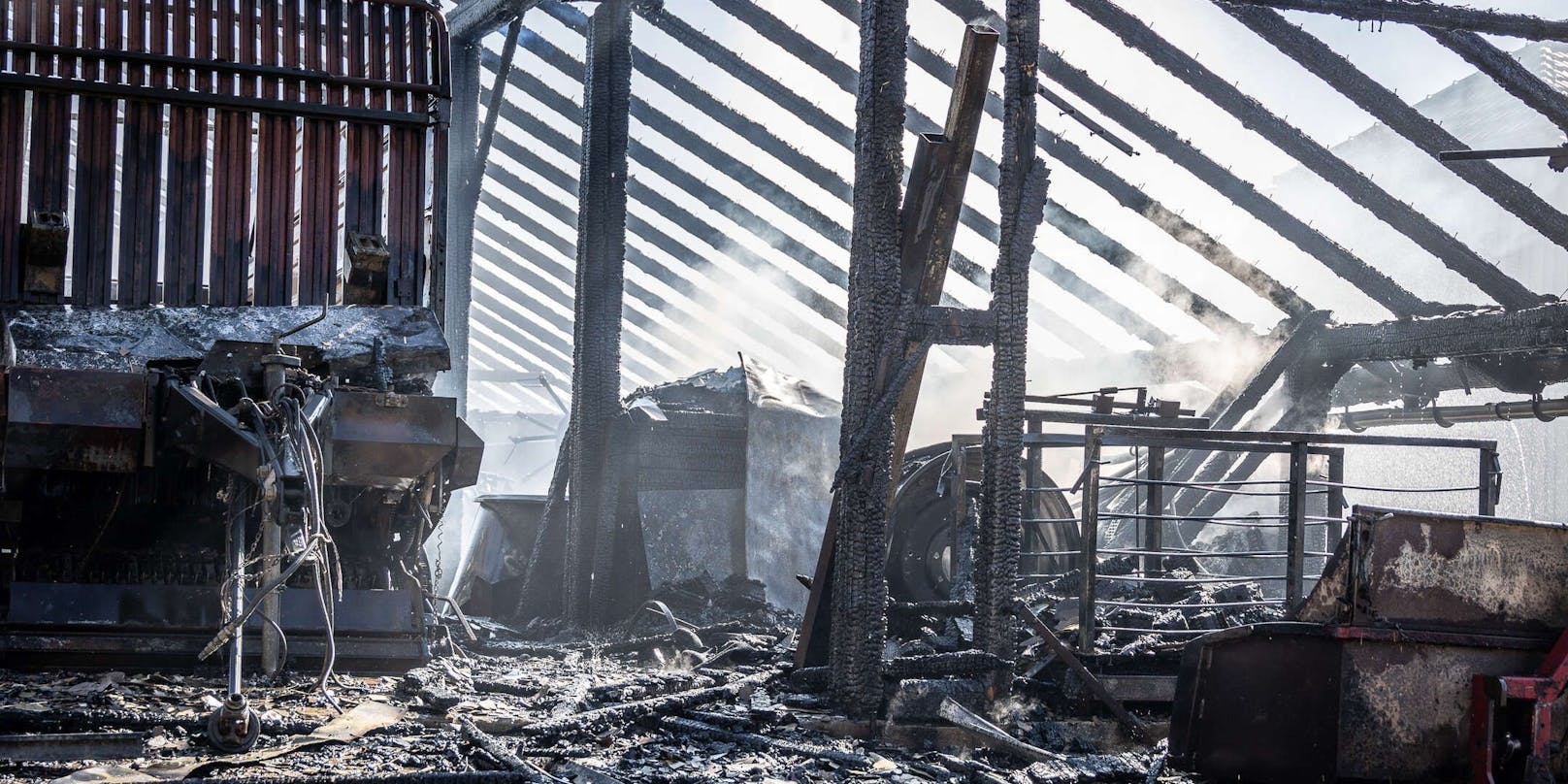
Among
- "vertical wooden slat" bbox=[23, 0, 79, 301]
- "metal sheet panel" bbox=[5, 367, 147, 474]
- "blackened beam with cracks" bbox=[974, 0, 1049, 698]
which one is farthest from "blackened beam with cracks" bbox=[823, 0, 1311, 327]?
"metal sheet panel" bbox=[5, 367, 147, 474]

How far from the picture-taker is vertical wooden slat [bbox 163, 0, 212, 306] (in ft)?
29.6

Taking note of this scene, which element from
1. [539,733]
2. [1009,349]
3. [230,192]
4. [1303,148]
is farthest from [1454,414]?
[230,192]

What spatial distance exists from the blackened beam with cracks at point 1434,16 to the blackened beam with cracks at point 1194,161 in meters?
1.64

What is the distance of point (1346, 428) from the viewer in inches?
642

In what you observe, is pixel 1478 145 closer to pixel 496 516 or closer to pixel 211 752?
pixel 496 516

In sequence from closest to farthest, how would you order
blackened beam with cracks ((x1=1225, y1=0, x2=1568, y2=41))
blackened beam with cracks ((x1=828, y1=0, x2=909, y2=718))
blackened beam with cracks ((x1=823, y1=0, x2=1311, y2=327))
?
1. blackened beam with cracks ((x1=828, y1=0, x2=909, y2=718))
2. blackened beam with cracks ((x1=1225, y1=0, x2=1568, y2=41))
3. blackened beam with cracks ((x1=823, y1=0, x2=1311, y2=327))

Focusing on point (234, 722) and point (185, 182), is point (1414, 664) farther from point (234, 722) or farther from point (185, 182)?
point (185, 182)

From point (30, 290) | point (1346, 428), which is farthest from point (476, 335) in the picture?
point (30, 290)

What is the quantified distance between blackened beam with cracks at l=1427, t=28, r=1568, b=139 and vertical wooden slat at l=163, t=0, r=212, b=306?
966 centimetres

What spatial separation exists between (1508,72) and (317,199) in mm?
9446

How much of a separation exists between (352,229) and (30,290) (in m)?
Result: 2.03

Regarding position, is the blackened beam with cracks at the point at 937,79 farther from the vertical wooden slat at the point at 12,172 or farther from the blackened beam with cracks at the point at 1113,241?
the vertical wooden slat at the point at 12,172

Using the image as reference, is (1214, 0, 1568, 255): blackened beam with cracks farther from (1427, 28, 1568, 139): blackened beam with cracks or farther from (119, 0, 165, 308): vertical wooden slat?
(119, 0, 165, 308): vertical wooden slat

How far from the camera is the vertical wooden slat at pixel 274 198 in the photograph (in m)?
9.23
